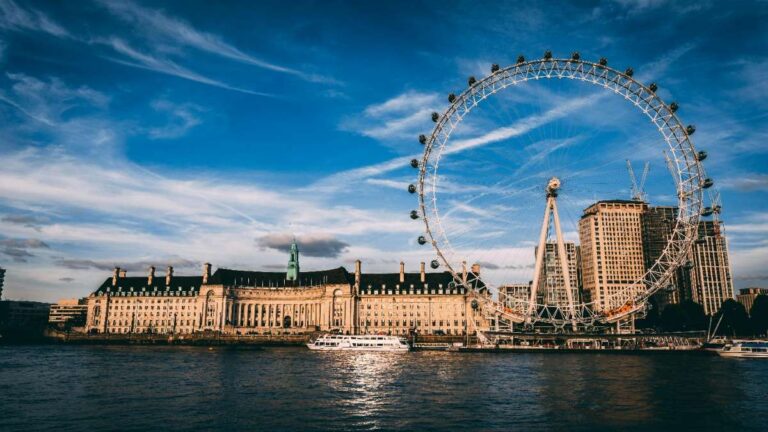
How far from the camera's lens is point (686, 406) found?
48844 millimetres

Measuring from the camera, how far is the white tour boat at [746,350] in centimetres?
11581

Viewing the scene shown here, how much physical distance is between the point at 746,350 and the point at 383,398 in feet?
333

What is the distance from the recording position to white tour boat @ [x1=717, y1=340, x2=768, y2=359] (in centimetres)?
11581

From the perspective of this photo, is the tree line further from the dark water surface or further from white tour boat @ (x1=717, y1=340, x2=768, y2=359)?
the dark water surface

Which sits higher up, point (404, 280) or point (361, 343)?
point (404, 280)

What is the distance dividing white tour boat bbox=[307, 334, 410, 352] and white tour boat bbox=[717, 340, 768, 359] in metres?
70.6

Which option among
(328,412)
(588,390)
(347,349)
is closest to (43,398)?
(328,412)

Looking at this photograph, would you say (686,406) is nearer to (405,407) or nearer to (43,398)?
(405,407)

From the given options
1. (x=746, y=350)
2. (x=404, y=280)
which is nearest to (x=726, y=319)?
(x=746, y=350)

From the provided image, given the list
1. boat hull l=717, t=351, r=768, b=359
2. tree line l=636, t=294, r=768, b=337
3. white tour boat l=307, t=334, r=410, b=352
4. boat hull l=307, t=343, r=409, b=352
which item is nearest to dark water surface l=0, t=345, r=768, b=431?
boat hull l=717, t=351, r=768, b=359

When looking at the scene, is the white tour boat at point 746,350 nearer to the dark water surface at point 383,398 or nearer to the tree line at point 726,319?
the tree line at point 726,319

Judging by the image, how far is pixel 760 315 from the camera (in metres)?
153

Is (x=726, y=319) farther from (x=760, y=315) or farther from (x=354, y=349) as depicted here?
(x=354, y=349)

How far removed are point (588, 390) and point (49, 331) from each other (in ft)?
619
